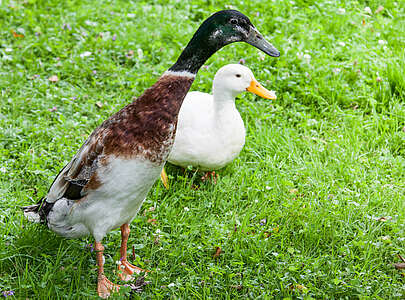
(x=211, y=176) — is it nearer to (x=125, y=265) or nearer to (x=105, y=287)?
(x=125, y=265)

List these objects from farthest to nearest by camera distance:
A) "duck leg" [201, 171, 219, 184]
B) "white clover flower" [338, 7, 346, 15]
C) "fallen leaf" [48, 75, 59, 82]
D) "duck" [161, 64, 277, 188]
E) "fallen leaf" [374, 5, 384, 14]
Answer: "fallen leaf" [374, 5, 384, 14] → "white clover flower" [338, 7, 346, 15] → "fallen leaf" [48, 75, 59, 82] → "duck leg" [201, 171, 219, 184] → "duck" [161, 64, 277, 188]

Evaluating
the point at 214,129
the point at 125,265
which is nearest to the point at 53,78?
the point at 214,129

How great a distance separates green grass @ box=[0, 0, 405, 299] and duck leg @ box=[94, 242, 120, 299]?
0.30 feet

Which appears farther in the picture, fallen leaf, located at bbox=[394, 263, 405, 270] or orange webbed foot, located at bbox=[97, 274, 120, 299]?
fallen leaf, located at bbox=[394, 263, 405, 270]

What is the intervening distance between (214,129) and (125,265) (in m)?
1.24

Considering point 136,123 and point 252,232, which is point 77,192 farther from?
point 252,232

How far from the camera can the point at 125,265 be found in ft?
11.1

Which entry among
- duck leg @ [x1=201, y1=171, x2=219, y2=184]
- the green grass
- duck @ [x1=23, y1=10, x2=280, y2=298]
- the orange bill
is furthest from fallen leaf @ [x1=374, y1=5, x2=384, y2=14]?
duck @ [x1=23, y1=10, x2=280, y2=298]

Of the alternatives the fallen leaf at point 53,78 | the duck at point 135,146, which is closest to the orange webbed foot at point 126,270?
the duck at point 135,146

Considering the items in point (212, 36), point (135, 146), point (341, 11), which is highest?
Answer: point (212, 36)

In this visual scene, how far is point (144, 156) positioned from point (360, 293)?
4.85ft

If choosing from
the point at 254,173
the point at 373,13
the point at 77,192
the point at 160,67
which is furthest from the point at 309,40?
the point at 77,192

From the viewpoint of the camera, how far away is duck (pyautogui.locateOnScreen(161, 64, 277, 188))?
4004 millimetres

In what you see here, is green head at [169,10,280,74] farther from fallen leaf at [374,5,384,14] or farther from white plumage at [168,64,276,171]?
fallen leaf at [374,5,384,14]
